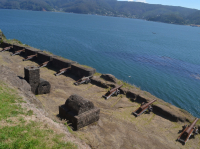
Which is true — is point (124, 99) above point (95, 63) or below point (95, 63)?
above

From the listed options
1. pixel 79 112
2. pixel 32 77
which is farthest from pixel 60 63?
pixel 79 112

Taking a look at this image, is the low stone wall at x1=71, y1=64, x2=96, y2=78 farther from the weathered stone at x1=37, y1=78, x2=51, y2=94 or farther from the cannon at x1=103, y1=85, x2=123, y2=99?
the weathered stone at x1=37, y1=78, x2=51, y2=94

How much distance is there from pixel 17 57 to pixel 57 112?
40.0 ft

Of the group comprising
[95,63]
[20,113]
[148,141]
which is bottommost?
Result: [95,63]

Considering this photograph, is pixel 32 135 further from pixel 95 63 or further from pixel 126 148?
pixel 95 63

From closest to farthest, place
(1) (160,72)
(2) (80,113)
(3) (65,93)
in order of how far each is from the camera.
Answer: (2) (80,113) < (3) (65,93) < (1) (160,72)

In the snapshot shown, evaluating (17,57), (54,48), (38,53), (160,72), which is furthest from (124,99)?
(54,48)

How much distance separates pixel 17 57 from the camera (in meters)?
19.0

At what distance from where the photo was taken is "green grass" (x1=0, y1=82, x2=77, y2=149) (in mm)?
4602

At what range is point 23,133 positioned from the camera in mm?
5016

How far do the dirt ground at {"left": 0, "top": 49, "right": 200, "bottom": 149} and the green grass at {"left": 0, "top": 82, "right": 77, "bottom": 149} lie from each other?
1940mm

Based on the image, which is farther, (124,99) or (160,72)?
(160,72)

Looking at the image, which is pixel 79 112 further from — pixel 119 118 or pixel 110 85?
pixel 110 85

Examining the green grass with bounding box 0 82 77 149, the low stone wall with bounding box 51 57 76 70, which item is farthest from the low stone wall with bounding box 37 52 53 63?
the green grass with bounding box 0 82 77 149
